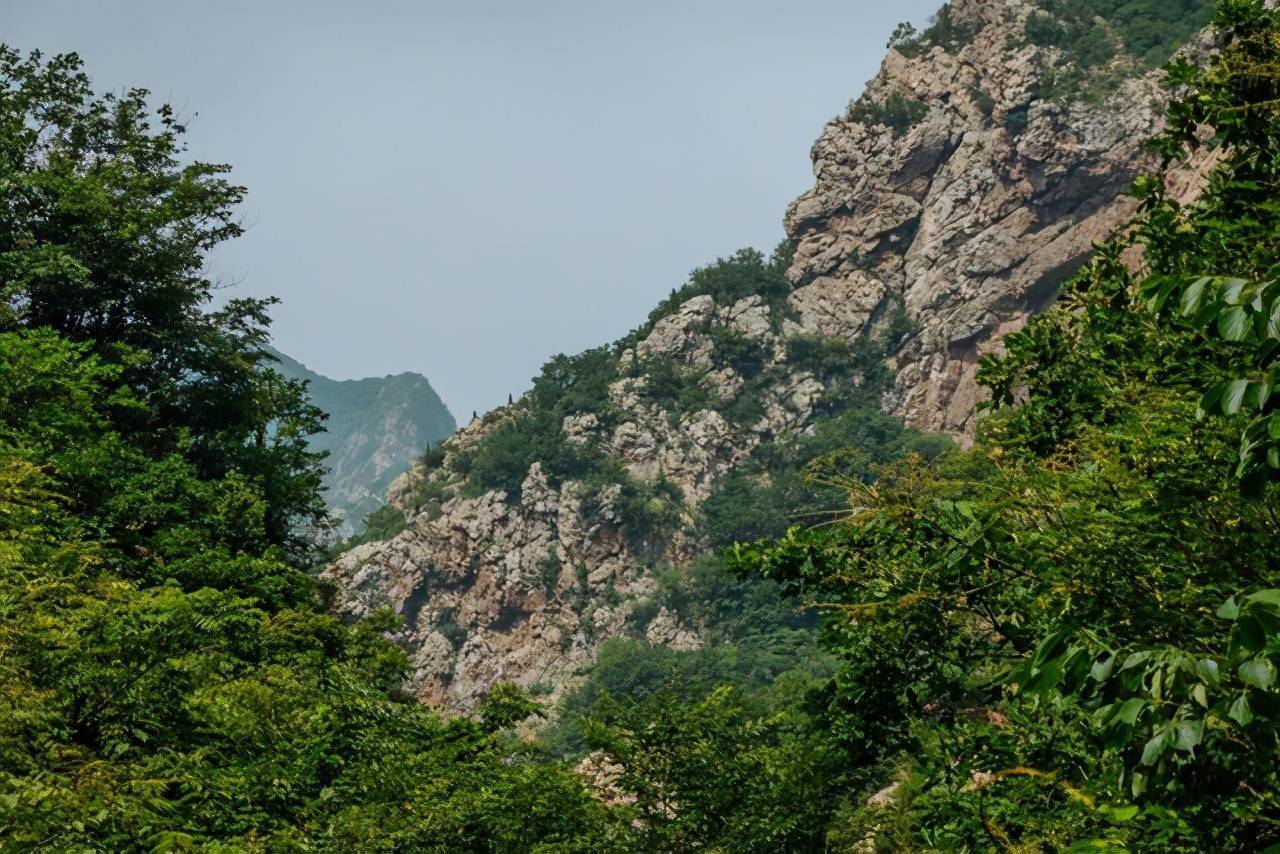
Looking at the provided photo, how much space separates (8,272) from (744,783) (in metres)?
17.4

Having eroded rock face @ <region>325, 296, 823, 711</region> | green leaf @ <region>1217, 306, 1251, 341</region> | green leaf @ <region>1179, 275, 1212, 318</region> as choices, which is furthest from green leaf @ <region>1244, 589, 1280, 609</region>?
eroded rock face @ <region>325, 296, 823, 711</region>

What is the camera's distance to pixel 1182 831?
5.45 m

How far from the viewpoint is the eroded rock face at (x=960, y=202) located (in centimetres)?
7919

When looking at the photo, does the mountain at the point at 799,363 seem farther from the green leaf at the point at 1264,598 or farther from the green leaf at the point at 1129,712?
the green leaf at the point at 1264,598

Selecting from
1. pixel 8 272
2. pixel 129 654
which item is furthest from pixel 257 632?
pixel 8 272

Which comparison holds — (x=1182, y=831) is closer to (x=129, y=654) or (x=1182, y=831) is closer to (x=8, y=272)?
(x=129, y=654)

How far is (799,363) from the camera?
3553 inches

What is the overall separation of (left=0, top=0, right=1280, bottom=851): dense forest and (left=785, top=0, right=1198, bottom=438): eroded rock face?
63.8 metres

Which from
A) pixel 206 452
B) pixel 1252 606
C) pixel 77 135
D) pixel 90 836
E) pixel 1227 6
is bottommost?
pixel 90 836

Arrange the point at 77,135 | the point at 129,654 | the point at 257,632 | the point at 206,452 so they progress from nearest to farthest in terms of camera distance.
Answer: the point at 129,654 → the point at 257,632 → the point at 206,452 → the point at 77,135

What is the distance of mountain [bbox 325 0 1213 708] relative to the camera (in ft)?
262

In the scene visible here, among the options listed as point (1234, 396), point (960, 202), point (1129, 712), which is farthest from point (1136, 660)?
point (960, 202)

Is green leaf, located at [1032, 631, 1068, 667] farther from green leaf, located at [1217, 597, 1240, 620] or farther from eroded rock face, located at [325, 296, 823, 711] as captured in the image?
eroded rock face, located at [325, 296, 823, 711]

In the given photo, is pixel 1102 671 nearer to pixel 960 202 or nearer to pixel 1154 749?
pixel 1154 749
